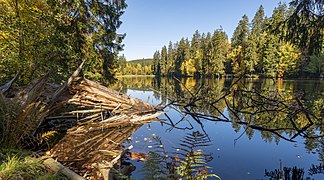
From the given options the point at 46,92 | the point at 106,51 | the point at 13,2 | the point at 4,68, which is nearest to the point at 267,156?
the point at 46,92

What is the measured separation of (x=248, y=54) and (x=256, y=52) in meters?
6.15

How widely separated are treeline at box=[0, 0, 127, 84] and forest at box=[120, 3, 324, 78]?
25.1 ft

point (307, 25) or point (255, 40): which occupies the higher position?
point (255, 40)

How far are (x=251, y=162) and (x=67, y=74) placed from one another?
28.1ft

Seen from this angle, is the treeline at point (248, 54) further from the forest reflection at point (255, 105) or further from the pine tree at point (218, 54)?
the forest reflection at point (255, 105)

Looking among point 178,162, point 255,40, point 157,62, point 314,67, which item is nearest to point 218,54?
point 255,40

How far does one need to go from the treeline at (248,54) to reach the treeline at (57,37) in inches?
305

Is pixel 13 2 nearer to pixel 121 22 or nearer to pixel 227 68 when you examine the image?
pixel 121 22

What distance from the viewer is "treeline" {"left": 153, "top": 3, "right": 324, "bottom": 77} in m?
28.4

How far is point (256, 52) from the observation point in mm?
40281

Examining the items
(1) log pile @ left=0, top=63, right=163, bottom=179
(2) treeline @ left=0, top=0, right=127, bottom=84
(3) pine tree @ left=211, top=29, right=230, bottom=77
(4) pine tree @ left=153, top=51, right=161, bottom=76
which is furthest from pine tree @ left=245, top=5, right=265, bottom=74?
(4) pine tree @ left=153, top=51, right=161, bottom=76

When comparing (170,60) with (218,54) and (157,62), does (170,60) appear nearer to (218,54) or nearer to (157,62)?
(157,62)

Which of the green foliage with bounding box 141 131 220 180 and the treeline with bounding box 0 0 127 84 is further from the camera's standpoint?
the treeline with bounding box 0 0 127 84

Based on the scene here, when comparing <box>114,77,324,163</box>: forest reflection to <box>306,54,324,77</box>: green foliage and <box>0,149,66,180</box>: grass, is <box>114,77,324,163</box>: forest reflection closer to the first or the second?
<box>0,149,66,180</box>: grass
